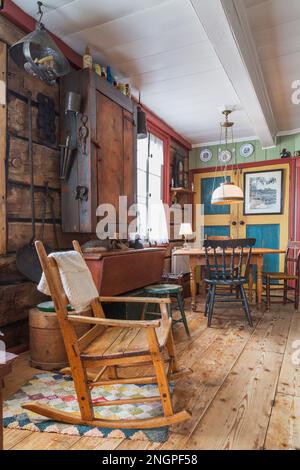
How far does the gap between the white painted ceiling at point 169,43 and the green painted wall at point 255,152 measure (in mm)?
1224

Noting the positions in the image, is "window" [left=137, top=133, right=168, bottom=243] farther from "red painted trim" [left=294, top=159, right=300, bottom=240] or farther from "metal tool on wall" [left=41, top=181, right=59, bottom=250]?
Answer: "red painted trim" [left=294, top=159, right=300, bottom=240]

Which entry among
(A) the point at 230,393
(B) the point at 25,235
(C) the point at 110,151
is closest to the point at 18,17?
(C) the point at 110,151

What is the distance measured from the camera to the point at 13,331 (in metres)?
2.40

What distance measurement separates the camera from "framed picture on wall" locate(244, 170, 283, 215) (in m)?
5.26

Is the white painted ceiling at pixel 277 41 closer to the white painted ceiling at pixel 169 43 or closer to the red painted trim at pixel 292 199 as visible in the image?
the white painted ceiling at pixel 169 43

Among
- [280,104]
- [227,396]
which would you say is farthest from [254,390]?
[280,104]

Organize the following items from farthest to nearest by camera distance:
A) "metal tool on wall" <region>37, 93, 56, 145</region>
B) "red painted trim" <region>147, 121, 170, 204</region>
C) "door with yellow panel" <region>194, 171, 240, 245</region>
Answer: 1. "door with yellow panel" <region>194, 171, 240, 245</region>
2. "red painted trim" <region>147, 121, 170, 204</region>
3. "metal tool on wall" <region>37, 93, 56, 145</region>

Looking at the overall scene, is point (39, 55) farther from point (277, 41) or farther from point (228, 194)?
point (228, 194)

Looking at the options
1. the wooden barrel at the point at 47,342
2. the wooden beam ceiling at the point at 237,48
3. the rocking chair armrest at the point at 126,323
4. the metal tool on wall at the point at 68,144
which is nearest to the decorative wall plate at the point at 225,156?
the wooden beam ceiling at the point at 237,48

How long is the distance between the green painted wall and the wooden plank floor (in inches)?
124

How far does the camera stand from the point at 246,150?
5.48 meters

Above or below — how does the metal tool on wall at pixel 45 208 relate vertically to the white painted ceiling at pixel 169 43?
below

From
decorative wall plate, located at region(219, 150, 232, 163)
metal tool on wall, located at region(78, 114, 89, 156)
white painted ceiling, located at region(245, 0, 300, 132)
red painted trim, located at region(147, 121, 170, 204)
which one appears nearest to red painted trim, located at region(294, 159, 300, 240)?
decorative wall plate, located at region(219, 150, 232, 163)

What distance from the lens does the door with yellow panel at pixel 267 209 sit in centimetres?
522
